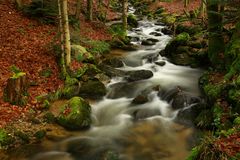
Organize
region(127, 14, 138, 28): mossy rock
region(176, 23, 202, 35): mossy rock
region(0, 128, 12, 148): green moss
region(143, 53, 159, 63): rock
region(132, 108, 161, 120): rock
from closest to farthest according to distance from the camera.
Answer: region(0, 128, 12, 148): green moss
region(132, 108, 161, 120): rock
region(143, 53, 159, 63): rock
region(176, 23, 202, 35): mossy rock
region(127, 14, 138, 28): mossy rock

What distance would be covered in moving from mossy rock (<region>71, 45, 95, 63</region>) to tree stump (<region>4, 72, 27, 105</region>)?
16.3ft

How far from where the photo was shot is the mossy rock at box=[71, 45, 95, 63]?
16.5 m

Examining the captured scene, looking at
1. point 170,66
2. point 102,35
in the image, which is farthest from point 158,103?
point 102,35

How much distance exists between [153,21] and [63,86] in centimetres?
1926

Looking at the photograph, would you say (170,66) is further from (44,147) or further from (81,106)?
(44,147)

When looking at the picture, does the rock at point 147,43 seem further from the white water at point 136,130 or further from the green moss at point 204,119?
the green moss at point 204,119

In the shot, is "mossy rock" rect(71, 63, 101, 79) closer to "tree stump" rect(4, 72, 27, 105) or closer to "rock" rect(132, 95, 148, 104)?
"rock" rect(132, 95, 148, 104)

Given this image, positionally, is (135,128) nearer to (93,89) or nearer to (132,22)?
(93,89)

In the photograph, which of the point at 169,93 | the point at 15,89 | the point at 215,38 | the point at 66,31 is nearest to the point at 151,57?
the point at 215,38

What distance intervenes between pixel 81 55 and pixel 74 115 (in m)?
5.90

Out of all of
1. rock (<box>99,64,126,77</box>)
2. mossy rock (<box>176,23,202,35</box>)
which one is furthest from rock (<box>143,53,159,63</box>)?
mossy rock (<box>176,23,202,35</box>)

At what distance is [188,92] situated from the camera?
13.9 meters

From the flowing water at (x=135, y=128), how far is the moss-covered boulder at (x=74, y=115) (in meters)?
0.35

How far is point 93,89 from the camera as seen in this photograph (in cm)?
1415
